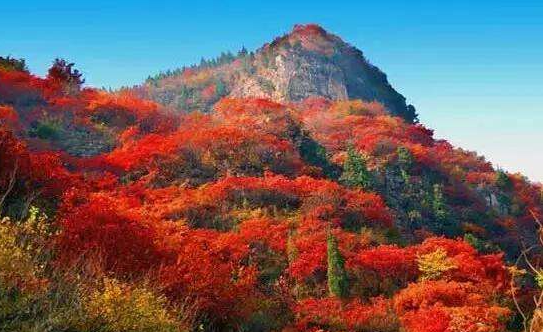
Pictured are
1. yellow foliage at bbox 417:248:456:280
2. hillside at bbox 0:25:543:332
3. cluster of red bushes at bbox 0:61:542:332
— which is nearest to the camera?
hillside at bbox 0:25:543:332

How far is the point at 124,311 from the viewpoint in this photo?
1523 centimetres

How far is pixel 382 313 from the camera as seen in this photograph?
1220 inches

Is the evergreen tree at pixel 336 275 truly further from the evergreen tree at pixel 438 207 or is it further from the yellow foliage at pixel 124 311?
the evergreen tree at pixel 438 207

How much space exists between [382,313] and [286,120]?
136 feet

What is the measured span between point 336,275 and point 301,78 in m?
105

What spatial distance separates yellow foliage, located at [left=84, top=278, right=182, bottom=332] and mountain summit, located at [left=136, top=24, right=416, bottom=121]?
116 meters

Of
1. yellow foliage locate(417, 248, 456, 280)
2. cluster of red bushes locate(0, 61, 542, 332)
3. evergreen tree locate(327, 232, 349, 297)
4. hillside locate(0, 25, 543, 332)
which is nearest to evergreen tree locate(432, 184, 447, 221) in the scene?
hillside locate(0, 25, 543, 332)

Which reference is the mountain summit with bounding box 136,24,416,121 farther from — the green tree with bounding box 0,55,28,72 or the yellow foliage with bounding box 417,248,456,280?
the yellow foliage with bounding box 417,248,456,280

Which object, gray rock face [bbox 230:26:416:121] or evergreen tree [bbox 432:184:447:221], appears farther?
gray rock face [bbox 230:26:416:121]

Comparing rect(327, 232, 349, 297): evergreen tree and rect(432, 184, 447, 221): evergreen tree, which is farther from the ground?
rect(432, 184, 447, 221): evergreen tree

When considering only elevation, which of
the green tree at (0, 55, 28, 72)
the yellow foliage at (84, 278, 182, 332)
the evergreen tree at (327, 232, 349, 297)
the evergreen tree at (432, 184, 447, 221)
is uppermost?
the green tree at (0, 55, 28, 72)

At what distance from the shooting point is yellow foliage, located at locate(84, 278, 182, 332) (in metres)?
14.7

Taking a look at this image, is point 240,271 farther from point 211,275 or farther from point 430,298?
point 430,298

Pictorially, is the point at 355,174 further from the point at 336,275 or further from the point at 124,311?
the point at 124,311
